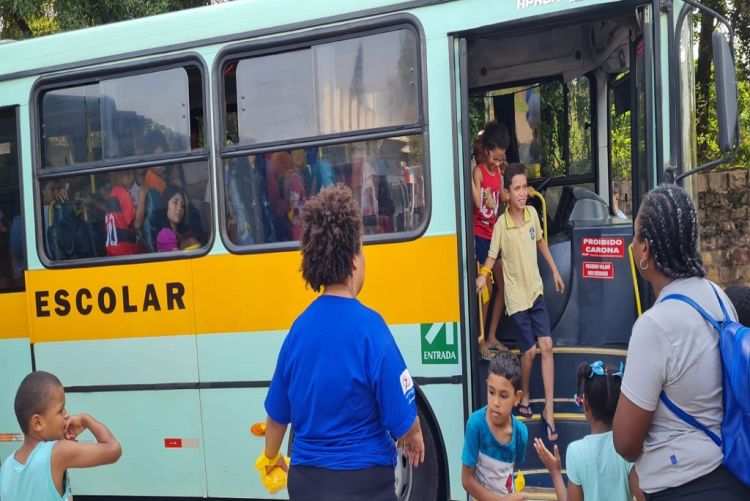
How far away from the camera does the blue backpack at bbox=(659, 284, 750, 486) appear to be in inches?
90.2

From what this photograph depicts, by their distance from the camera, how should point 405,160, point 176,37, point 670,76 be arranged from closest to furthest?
1. point 670,76
2. point 405,160
3. point 176,37

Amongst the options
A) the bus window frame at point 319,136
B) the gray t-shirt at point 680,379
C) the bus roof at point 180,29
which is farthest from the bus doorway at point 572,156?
the gray t-shirt at point 680,379

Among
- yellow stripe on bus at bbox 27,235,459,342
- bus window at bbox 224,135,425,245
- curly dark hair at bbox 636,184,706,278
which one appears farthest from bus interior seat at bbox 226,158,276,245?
curly dark hair at bbox 636,184,706,278

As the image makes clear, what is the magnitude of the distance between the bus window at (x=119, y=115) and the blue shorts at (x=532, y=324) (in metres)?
2.29

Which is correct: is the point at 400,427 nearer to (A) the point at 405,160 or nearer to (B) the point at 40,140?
(A) the point at 405,160

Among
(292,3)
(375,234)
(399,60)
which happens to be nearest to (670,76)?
(399,60)

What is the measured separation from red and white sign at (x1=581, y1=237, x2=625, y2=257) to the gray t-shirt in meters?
2.45

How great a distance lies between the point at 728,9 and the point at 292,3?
966 cm

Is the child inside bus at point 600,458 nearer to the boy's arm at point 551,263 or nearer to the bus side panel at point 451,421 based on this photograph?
the bus side panel at point 451,421

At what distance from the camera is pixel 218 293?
4992 mm

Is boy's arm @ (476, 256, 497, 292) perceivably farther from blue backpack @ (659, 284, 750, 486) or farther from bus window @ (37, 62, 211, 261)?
blue backpack @ (659, 284, 750, 486)

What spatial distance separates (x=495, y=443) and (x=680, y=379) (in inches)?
56.7

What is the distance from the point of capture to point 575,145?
6.32m

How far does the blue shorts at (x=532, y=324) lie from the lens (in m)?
4.91
